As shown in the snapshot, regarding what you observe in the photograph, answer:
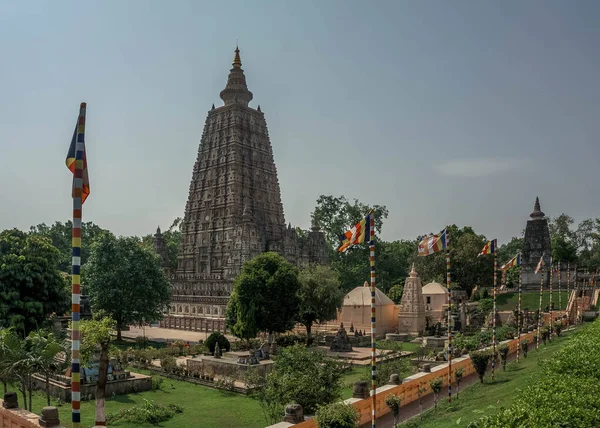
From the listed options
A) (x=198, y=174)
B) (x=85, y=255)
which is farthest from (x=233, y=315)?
(x=85, y=255)

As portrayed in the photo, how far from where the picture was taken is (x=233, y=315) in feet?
139

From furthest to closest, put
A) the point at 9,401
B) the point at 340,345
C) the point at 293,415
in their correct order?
the point at 340,345 < the point at 9,401 < the point at 293,415

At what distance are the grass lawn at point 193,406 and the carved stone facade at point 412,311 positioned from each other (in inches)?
1074

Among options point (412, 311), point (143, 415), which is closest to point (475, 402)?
point (143, 415)

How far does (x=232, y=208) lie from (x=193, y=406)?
145 ft

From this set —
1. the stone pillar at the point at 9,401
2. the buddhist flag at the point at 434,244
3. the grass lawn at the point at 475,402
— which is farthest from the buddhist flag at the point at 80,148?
the buddhist flag at the point at 434,244

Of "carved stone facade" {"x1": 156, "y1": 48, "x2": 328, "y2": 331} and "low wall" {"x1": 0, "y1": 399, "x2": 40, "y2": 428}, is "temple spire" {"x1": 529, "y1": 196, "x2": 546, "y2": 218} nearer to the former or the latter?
"carved stone facade" {"x1": 156, "y1": 48, "x2": 328, "y2": 331}

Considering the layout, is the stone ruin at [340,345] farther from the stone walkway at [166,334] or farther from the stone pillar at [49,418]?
the stone pillar at [49,418]

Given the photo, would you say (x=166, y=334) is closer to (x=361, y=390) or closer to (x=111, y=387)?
(x=111, y=387)

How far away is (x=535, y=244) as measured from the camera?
69.9 metres

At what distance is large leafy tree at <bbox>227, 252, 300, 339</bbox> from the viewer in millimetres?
38375

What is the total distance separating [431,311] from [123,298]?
101ft

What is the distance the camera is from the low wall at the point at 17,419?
42.2 feet

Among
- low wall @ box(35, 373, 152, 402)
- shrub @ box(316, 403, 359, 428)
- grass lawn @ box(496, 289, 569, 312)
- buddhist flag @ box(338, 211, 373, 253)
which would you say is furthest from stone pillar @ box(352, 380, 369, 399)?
grass lawn @ box(496, 289, 569, 312)
